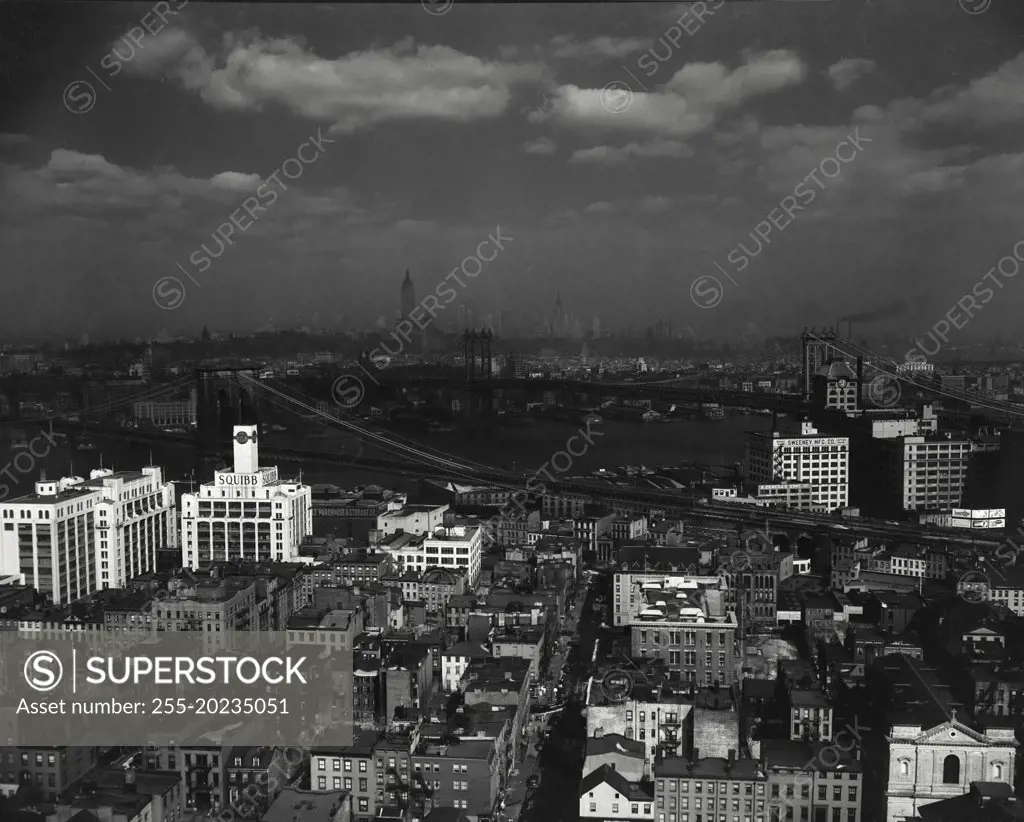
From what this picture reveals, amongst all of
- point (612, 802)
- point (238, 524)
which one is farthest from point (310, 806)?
point (238, 524)

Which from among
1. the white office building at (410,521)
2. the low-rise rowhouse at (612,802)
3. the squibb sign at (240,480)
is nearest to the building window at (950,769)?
the low-rise rowhouse at (612,802)

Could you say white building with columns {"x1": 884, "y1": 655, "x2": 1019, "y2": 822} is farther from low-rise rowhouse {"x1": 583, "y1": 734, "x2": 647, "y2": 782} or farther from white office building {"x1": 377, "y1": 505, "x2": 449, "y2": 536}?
white office building {"x1": 377, "y1": 505, "x2": 449, "y2": 536}

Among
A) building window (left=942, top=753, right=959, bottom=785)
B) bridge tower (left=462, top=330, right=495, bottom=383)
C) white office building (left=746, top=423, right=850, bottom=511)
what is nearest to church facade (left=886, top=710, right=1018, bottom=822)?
building window (left=942, top=753, right=959, bottom=785)

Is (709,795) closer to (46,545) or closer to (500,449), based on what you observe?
(46,545)

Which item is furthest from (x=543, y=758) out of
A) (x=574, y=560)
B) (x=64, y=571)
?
(x=64, y=571)

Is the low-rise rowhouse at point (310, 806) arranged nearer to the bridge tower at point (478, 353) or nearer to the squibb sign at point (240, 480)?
the squibb sign at point (240, 480)

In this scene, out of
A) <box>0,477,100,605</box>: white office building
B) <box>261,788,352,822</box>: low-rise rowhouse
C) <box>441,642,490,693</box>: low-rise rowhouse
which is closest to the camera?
<box>261,788,352,822</box>: low-rise rowhouse
